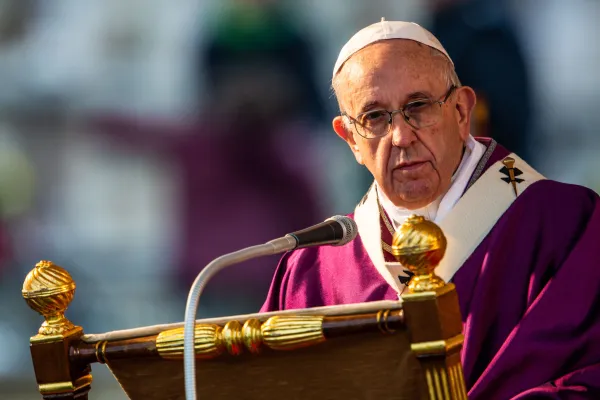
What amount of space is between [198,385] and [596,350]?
0.98m

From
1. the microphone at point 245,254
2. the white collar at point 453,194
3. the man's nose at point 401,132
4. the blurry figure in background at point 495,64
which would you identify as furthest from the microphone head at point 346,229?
the blurry figure in background at point 495,64

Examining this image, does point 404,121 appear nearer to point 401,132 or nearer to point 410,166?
point 401,132

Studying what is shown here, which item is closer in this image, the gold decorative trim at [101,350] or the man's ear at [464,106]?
the gold decorative trim at [101,350]

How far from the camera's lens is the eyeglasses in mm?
3141

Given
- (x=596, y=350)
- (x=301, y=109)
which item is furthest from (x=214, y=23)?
(x=596, y=350)

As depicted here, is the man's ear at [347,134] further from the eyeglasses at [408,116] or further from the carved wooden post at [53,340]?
the carved wooden post at [53,340]

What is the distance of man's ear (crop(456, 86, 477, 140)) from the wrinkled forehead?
0.12 m

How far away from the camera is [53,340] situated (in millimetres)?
2504

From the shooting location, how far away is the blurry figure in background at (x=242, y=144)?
6004 mm

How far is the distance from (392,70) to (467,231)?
0.51 m

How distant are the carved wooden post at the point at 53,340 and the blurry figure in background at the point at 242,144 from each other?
3402 millimetres

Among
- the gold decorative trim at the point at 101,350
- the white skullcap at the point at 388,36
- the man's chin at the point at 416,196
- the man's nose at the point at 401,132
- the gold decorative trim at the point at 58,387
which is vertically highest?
the white skullcap at the point at 388,36

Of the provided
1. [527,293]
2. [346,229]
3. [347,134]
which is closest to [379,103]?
[347,134]

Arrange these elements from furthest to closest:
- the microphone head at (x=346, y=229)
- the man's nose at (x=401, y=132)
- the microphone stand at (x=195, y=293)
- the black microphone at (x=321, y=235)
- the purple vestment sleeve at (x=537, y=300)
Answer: the man's nose at (x=401, y=132) → the purple vestment sleeve at (x=537, y=300) → the microphone head at (x=346, y=229) → the black microphone at (x=321, y=235) → the microphone stand at (x=195, y=293)
